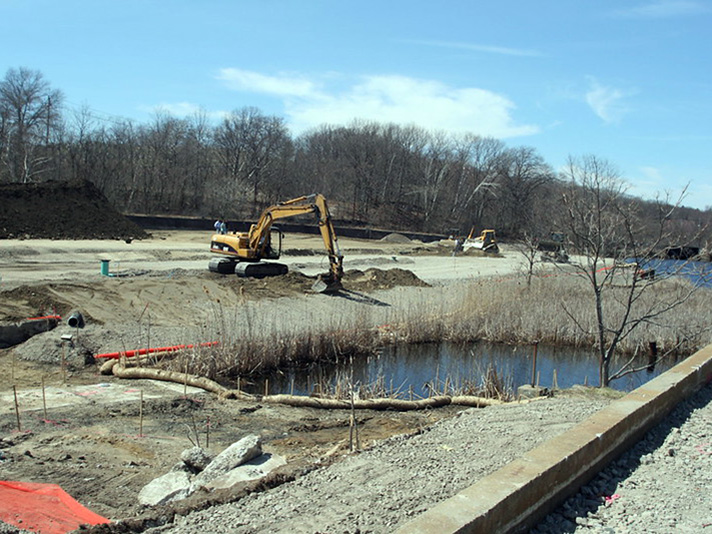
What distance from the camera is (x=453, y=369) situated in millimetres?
15867

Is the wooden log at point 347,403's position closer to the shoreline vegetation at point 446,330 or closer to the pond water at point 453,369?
the shoreline vegetation at point 446,330

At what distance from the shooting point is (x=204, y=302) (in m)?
19.6

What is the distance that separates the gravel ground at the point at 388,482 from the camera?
480 cm

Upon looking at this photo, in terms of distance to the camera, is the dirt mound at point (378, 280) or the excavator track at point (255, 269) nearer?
the excavator track at point (255, 269)

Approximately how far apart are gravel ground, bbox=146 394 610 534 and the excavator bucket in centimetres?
1496

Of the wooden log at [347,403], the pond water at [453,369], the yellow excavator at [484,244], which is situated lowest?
the pond water at [453,369]

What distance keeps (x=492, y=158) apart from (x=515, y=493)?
3434 inches

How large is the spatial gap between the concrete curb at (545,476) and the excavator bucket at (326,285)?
1585cm

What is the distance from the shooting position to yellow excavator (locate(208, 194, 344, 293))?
2230cm

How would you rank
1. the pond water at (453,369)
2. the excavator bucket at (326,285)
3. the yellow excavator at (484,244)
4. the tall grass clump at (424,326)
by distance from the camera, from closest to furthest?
the pond water at (453,369)
the tall grass clump at (424,326)
the excavator bucket at (326,285)
the yellow excavator at (484,244)

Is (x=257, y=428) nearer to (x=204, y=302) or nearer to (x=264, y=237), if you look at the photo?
(x=204, y=302)

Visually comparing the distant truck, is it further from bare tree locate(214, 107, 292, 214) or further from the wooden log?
bare tree locate(214, 107, 292, 214)

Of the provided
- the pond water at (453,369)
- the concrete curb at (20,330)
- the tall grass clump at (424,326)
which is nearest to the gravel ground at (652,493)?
the pond water at (453,369)

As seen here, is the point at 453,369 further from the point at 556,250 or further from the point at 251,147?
the point at 251,147
